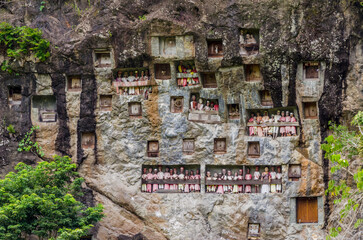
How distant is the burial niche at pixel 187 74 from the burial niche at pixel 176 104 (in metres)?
0.62

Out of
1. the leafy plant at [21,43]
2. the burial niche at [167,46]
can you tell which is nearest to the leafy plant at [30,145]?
the leafy plant at [21,43]

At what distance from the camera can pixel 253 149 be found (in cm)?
2153

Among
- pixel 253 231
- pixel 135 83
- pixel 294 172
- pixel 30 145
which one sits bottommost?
pixel 253 231

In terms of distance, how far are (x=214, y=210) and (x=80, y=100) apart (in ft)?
21.8

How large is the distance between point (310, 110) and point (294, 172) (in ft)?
7.82

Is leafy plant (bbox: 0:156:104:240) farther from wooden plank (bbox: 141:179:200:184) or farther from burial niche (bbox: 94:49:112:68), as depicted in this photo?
burial niche (bbox: 94:49:112:68)

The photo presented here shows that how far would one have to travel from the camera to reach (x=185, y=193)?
21438mm

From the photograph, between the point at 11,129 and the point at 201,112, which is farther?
the point at 11,129

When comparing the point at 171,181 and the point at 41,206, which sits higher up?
the point at 41,206

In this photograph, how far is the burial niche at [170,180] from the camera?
850 inches

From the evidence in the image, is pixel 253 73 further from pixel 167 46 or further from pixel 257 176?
pixel 257 176

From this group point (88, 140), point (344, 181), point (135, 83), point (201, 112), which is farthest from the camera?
point (88, 140)

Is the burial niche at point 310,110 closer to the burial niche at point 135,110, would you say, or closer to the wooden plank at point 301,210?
the wooden plank at point 301,210

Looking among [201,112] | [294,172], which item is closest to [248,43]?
[201,112]
